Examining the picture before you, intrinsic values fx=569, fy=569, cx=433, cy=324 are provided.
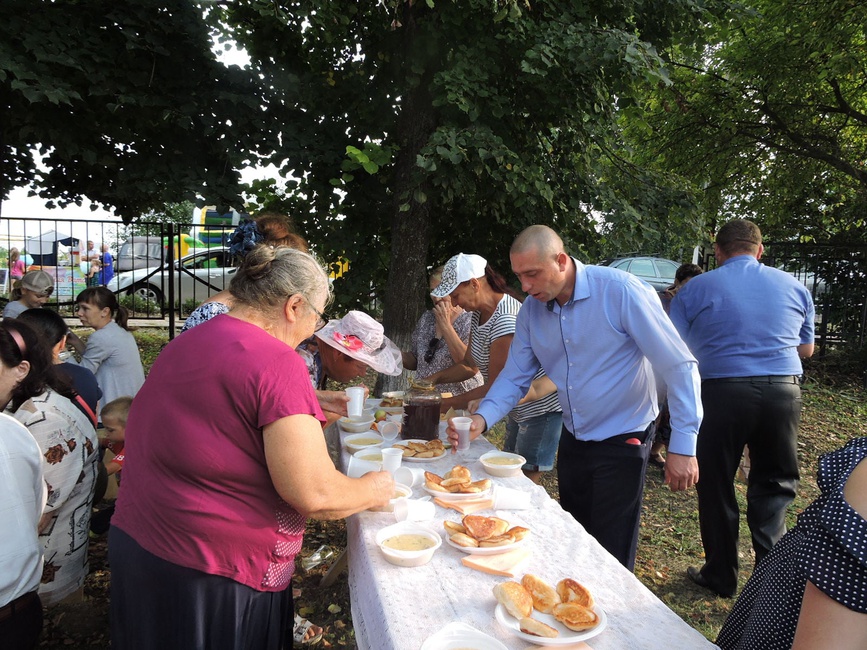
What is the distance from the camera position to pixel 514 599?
139 centimetres

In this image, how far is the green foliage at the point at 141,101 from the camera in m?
4.63

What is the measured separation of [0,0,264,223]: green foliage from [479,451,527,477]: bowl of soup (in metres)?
3.72

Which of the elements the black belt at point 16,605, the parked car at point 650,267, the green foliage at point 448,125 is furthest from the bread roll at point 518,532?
the parked car at point 650,267

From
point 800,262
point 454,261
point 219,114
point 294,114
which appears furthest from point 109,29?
point 800,262

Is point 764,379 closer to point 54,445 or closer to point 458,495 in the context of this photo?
point 458,495

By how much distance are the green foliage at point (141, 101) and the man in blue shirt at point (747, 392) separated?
400 cm

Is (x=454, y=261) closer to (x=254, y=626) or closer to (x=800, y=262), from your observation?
(x=254, y=626)

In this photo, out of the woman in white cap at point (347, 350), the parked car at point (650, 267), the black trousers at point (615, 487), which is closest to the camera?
the black trousers at point (615, 487)

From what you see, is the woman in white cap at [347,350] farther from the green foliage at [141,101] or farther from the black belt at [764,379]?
the green foliage at [141,101]

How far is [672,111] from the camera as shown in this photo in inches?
380

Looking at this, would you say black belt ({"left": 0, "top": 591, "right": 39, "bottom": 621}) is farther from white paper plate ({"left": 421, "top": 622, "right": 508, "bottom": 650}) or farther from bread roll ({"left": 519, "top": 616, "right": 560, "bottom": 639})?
bread roll ({"left": 519, "top": 616, "right": 560, "bottom": 639})

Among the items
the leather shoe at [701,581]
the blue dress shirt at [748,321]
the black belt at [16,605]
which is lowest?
the leather shoe at [701,581]

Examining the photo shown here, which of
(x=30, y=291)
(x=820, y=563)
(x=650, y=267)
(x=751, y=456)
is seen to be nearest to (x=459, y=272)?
Answer: (x=751, y=456)

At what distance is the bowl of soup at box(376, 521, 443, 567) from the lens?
1613 mm
